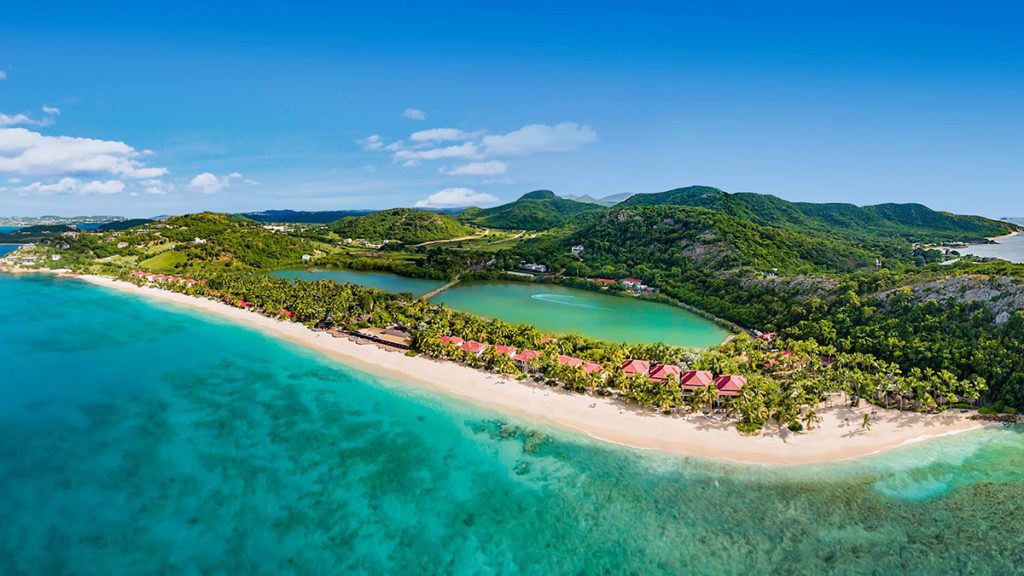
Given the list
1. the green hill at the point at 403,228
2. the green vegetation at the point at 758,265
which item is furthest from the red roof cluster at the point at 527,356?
the green hill at the point at 403,228

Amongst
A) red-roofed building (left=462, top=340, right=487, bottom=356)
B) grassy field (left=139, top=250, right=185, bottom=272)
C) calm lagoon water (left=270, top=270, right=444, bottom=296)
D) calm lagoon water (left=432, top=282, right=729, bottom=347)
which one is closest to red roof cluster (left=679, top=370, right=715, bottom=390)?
calm lagoon water (left=432, top=282, right=729, bottom=347)

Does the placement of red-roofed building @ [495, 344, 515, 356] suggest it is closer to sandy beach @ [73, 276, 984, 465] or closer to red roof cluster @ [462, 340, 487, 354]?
red roof cluster @ [462, 340, 487, 354]

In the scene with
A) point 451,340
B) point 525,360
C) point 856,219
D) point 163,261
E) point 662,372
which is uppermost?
point 856,219

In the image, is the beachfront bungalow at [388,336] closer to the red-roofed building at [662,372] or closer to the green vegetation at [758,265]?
the green vegetation at [758,265]

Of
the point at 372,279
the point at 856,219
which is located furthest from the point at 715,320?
the point at 856,219


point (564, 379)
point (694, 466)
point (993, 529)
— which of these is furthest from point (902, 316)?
point (564, 379)

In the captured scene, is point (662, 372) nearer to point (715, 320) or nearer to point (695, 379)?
point (695, 379)
